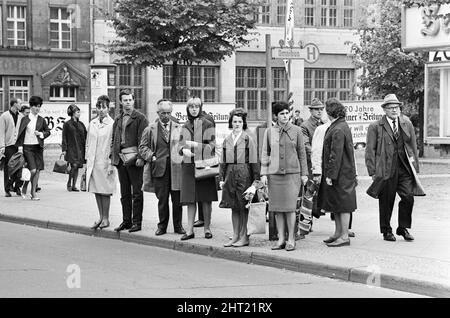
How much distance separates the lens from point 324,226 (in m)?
13.3

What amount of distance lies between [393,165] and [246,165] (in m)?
2.09

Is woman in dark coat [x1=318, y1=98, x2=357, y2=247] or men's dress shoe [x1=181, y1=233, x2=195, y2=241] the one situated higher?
woman in dark coat [x1=318, y1=98, x2=357, y2=247]

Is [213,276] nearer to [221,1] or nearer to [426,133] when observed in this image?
[426,133]

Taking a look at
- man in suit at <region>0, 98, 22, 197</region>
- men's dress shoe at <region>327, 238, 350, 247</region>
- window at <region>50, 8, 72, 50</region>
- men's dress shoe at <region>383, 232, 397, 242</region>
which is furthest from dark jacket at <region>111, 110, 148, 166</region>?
window at <region>50, 8, 72, 50</region>

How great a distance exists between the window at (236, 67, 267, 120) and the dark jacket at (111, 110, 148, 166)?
29.5 m

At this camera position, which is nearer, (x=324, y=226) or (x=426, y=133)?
(x=324, y=226)

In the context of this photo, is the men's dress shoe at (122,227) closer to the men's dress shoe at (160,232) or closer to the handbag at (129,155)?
the men's dress shoe at (160,232)

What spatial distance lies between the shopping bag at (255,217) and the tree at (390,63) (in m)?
22.2

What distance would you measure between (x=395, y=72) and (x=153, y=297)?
2673 centimetres

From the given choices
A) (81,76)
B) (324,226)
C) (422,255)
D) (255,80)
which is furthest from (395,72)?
(422,255)

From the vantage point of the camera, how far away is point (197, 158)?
38.3ft

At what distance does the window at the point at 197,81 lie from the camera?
40375mm

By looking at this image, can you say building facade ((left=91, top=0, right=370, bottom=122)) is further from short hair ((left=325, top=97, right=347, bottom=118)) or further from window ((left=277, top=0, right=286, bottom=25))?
short hair ((left=325, top=97, right=347, bottom=118))

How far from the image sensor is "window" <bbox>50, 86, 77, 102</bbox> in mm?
40125
